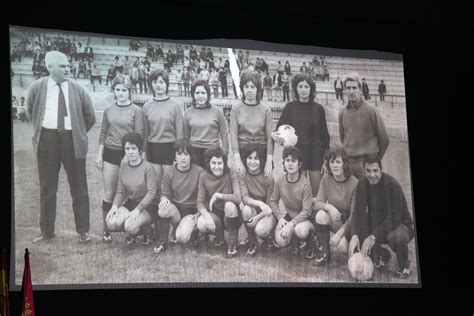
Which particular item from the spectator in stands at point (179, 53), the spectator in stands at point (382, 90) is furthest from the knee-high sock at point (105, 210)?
the spectator in stands at point (382, 90)

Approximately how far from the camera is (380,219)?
21.2 ft

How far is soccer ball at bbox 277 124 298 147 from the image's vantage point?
635 centimetres

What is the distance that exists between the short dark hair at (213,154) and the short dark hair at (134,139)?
0.50m

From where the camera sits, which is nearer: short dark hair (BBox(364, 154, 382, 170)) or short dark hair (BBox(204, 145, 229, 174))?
short dark hair (BBox(204, 145, 229, 174))

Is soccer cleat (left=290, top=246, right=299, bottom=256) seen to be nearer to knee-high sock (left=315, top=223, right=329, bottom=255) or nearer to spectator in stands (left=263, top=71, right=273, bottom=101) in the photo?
knee-high sock (left=315, top=223, right=329, bottom=255)

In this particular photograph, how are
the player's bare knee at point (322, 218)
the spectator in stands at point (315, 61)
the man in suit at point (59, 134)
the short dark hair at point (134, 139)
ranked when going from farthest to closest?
the spectator in stands at point (315, 61) → the player's bare knee at point (322, 218) → the short dark hair at point (134, 139) → the man in suit at point (59, 134)

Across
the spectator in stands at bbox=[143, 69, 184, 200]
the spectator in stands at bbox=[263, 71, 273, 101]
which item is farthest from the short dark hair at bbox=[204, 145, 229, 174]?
the spectator in stands at bbox=[263, 71, 273, 101]

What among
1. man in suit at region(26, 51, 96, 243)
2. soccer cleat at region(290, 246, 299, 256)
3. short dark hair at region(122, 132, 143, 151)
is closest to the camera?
man in suit at region(26, 51, 96, 243)

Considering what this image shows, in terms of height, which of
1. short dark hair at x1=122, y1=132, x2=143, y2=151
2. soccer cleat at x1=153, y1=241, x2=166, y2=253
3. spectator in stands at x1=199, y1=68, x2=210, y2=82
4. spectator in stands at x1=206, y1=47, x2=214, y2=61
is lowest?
soccer cleat at x1=153, y1=241, x2=166, y2=253

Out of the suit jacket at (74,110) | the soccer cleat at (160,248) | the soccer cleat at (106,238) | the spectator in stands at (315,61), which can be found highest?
the spectator in stands at (315,61)

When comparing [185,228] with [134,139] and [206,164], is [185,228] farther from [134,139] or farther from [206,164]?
[134,139]

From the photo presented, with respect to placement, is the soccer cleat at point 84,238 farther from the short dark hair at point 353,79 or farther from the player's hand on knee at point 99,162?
the short dark hair at point 353,79

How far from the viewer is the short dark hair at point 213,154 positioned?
616 centimetres

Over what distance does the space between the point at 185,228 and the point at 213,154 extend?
61 cm
